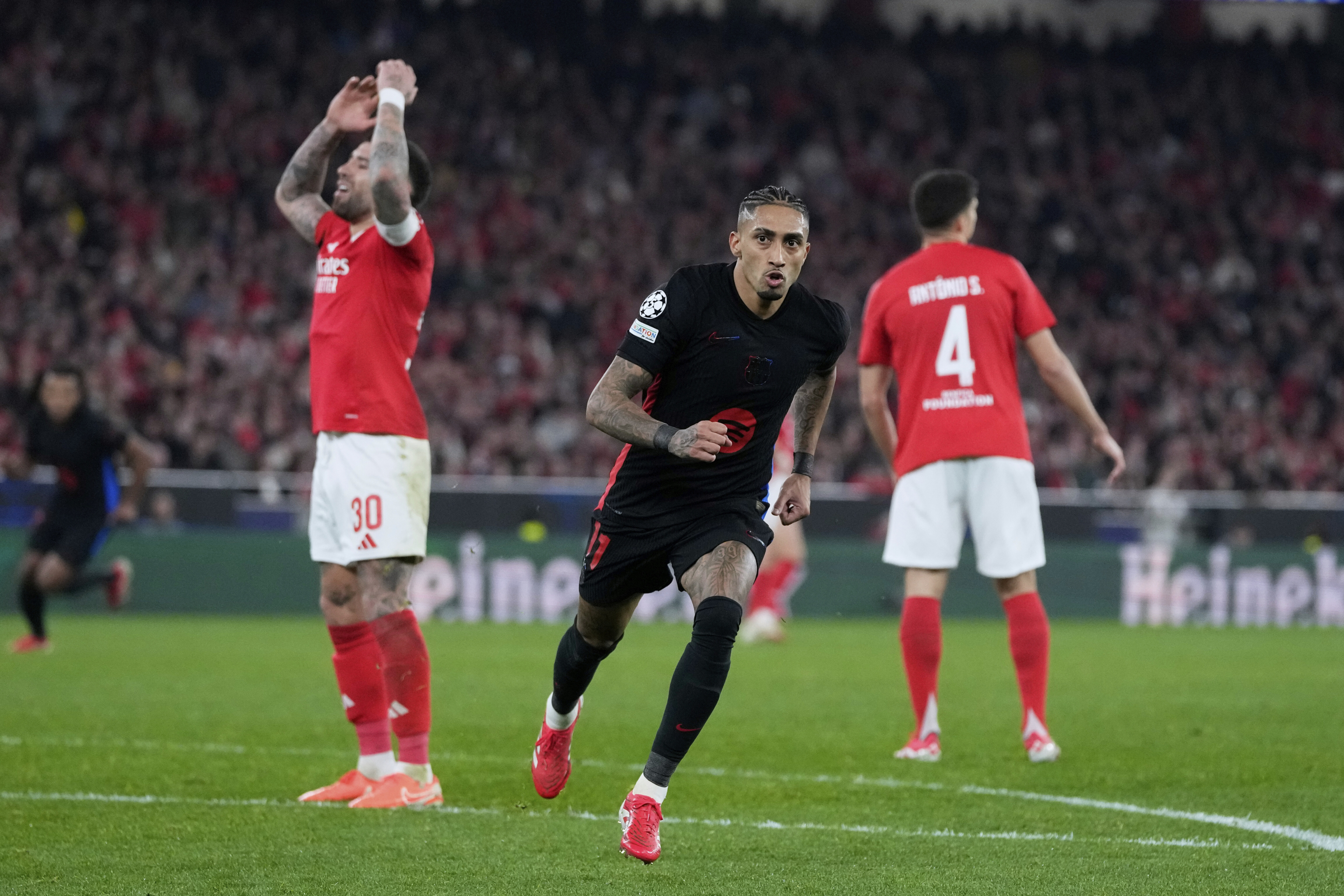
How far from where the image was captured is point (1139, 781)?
21.5ft

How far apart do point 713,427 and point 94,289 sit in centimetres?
1812

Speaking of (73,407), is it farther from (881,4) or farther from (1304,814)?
(881,4)

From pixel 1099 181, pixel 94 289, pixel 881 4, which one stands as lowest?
pixel 94 289

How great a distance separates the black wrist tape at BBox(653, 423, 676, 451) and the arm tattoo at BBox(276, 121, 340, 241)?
86.2 inches

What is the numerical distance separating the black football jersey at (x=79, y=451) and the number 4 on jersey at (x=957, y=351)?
7.19 metres

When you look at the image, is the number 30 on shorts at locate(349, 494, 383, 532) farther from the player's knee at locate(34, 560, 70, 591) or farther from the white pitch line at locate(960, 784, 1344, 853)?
the player's knee at locate(34, 560, 70, 591)

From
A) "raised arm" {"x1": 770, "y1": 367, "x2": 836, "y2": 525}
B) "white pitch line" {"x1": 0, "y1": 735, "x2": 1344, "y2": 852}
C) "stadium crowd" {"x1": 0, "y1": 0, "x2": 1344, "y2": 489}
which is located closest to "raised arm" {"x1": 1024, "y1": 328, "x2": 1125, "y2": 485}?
"white pitch line" {"x1": 0, "y1": 735, "x2": 1344, "y2": 852}

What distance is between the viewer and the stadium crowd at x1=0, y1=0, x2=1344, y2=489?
2116 centimetres

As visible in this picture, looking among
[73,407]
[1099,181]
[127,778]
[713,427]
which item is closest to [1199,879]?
[713,427]

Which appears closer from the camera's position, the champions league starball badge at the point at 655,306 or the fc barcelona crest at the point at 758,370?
the champions league starball badge at the point at 655,306

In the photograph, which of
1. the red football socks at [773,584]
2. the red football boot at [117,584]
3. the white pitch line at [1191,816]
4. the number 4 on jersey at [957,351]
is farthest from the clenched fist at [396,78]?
the red football boot at [117,584]

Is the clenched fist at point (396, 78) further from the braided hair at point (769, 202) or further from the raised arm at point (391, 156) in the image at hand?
the braided hair at point (769, 202)

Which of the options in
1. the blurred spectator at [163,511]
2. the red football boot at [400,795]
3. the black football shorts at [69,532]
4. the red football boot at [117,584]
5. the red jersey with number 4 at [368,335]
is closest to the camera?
the red football boot at [400,795]

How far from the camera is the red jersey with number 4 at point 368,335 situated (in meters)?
6.07
